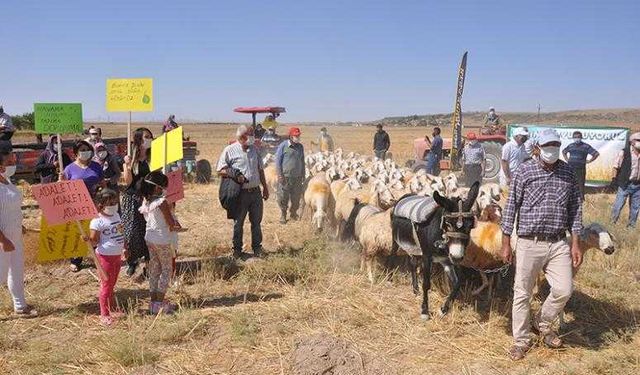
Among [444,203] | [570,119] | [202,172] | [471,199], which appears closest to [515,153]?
[471,199]

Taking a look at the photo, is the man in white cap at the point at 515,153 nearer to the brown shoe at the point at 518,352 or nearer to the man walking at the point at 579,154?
the man walking at the point at 579,154

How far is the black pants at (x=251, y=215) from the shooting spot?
7.83m

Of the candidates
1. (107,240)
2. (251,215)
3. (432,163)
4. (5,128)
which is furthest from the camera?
(432,163)

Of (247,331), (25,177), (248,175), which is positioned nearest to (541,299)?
(247,331)

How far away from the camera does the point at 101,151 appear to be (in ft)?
24.0

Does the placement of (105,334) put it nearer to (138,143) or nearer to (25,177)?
(138,143)

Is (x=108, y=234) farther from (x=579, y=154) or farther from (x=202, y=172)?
(x=202, y=172)

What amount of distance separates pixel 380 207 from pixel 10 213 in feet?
17.7

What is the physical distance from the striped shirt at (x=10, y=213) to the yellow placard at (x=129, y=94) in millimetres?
1894

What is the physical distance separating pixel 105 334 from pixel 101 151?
2.96 m

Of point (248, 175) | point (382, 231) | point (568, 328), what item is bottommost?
point (568, 328)

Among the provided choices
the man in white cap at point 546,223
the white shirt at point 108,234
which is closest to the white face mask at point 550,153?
the man in white cap at point 546,223

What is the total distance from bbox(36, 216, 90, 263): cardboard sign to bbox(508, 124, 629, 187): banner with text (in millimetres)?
12689

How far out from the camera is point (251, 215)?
8070mm
